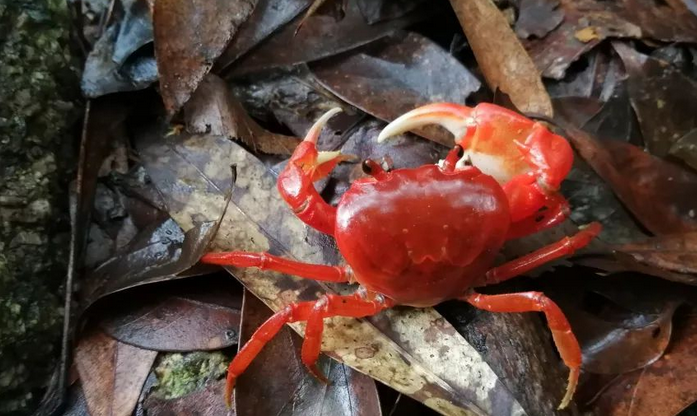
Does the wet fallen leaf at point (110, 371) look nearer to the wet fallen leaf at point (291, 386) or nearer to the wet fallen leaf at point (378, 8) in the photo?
the wet fallen leaf at point (291, 386)

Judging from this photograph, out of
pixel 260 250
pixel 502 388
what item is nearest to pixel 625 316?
pixel 502 388

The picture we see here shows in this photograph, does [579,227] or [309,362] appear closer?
[309,362]

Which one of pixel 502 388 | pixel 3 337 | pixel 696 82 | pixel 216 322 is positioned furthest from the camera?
pixel 696 82

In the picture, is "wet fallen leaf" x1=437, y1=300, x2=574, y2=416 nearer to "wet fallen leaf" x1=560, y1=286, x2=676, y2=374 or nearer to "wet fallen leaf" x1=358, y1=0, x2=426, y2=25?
"wet fallen leaf" x1=560, y1=286, x2=676, y2=374

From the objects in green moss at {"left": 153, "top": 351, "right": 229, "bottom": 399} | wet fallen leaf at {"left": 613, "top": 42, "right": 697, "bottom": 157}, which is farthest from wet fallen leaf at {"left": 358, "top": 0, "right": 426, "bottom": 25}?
green moss at {"left": 153, "top": 351, "right": 229, "bottom": 399}

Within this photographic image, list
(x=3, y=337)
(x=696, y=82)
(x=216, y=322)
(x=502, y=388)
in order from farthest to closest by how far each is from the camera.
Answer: (x=696, y=82), (x=216, y=322), (x=3, y=337), (x=502, y=388)

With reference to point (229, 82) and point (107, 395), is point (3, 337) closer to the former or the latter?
point (107, 395)

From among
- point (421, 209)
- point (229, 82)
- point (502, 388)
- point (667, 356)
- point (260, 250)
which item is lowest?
point (667, 356)

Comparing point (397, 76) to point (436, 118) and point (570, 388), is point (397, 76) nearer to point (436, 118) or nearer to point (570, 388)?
point (436, 118)
